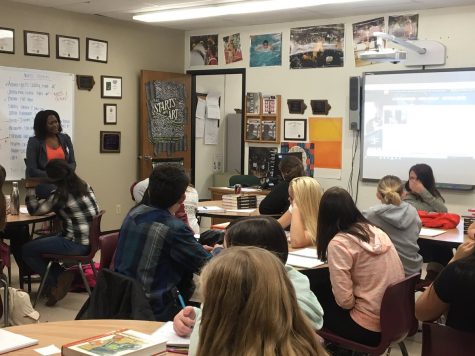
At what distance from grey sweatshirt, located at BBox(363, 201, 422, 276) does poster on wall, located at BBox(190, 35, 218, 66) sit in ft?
16.9

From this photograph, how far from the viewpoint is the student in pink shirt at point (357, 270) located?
301 centimetres

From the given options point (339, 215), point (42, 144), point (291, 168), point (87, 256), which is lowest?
point (87, 256)

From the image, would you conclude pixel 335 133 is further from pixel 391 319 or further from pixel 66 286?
pixel 391 319

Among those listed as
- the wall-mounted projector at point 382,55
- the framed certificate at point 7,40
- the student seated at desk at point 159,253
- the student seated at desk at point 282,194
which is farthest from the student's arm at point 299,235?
the framed certificate at point 7,40

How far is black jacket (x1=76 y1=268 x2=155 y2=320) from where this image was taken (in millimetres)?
2562

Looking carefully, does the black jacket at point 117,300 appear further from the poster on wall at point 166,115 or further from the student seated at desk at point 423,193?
the poster on wall at point 166,115

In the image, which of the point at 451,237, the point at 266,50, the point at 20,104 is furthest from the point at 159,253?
the point at 266,50

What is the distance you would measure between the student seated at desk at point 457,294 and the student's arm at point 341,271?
1.68 ft

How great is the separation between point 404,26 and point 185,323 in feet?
18.9

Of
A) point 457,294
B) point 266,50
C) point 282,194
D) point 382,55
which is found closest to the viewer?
point 457,294

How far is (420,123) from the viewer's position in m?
6.97

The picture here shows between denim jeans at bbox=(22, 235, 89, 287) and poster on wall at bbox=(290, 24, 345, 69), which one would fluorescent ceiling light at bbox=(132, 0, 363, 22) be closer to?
poster on wall at bbox=(290, 24, 345, 69)

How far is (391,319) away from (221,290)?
6.01 ft

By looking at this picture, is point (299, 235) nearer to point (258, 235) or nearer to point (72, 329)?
point (258, 235)
